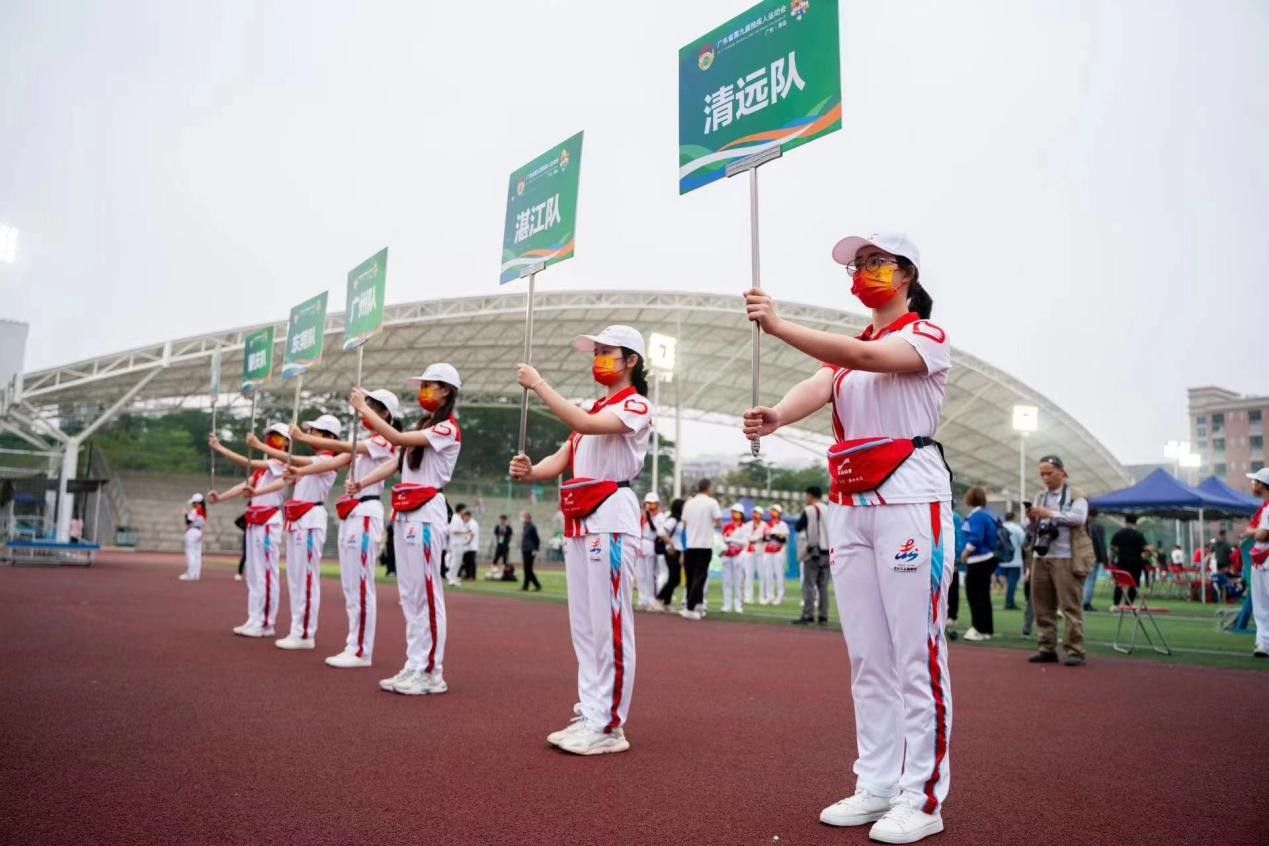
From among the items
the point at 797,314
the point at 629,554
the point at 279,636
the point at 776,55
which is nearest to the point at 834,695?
the point at 629,554

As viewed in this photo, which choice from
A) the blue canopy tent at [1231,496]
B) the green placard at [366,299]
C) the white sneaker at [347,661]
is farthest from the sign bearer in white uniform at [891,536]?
the blue canopy tent at [1231,496]

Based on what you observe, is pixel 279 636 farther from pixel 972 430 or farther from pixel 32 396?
pixel 972 430

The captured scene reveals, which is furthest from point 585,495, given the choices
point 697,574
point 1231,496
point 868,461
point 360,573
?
point 1231,496

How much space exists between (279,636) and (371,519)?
10.4ft

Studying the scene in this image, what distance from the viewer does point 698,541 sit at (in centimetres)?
1437

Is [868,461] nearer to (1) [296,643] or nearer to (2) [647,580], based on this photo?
(1) [296,643]

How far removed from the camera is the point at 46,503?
108 ft

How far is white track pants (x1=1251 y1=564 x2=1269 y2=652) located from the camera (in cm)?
1033

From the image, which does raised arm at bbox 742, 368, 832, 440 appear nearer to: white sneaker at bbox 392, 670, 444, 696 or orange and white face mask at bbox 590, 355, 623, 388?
orange and white face mask at bbox 590, 355, 623, 388

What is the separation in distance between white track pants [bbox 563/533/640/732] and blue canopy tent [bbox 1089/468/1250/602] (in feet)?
65.3

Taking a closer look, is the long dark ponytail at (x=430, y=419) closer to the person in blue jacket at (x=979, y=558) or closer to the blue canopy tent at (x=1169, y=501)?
the person in blue jacket at (x=979, y=558)

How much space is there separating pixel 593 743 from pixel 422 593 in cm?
216

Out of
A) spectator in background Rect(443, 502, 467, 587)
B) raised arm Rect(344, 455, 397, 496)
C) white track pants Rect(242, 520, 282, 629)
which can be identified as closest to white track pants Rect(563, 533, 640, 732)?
raised arm Rect(344, 455, 397, 496)

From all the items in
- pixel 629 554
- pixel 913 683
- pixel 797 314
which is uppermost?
pixel 797 314
